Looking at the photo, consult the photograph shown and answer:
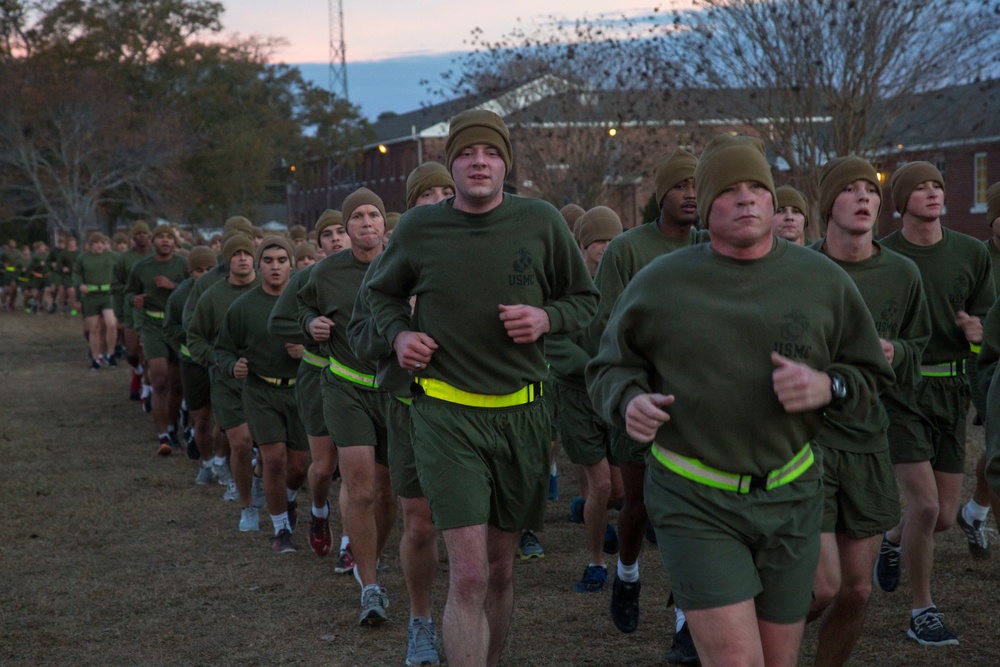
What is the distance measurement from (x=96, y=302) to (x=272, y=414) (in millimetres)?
15849

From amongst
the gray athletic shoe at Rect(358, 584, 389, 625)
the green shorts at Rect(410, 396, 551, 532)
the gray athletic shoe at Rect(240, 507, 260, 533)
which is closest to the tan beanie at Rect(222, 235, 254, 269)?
the gray athletic shoe at Rect(240, 507, 260, 533)

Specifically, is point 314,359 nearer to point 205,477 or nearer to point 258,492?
point 258,492

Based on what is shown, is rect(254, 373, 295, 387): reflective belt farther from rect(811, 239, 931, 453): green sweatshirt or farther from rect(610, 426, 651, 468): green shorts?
rect(811, 239, 931, 453): green sweatshirt

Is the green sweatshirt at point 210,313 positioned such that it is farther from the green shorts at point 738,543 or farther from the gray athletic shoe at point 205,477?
the green shorts at point 738,543

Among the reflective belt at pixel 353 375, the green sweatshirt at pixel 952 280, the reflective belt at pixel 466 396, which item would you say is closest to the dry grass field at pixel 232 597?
the reflective belt at pixel 353 375

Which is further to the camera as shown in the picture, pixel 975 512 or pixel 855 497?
pixel 975 512

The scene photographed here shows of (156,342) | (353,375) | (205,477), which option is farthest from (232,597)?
(156,342)

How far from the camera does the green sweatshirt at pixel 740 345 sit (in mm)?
4223

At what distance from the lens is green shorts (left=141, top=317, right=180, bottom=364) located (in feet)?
49.0

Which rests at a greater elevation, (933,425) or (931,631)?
(933,425)

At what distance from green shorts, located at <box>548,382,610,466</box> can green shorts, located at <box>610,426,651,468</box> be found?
2.11ft

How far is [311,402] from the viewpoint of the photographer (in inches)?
349

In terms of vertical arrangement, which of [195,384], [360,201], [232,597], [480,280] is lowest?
[232,597]

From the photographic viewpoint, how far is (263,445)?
31.9ft
